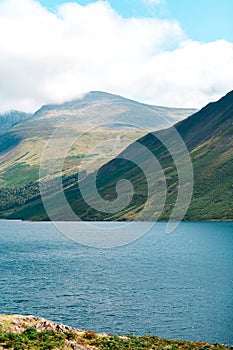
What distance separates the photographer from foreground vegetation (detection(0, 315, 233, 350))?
1629 inches

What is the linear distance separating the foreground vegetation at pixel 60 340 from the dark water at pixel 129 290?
17793 mm

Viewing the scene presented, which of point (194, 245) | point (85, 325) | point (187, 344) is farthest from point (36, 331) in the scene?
point (194, 245)

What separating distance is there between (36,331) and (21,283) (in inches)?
2547

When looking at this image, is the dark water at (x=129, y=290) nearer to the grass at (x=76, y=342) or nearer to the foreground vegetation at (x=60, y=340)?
the grass at (x=76, y=342)

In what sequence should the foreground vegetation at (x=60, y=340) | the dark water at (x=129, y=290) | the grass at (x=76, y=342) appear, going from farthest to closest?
the dark water at (x=129, y=290), the foreground vegetation at (x=60, y=340), the grass at (x=76, y=342)

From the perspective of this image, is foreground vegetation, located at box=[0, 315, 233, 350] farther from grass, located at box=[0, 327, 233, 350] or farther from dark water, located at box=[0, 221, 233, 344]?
dark water, located at box=[0, 221, 233, 344]

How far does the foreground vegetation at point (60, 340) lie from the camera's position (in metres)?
41.4

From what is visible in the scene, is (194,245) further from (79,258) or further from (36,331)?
(36,331)

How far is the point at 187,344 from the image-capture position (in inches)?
2013

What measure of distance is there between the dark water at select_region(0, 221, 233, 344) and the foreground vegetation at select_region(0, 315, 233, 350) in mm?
17793

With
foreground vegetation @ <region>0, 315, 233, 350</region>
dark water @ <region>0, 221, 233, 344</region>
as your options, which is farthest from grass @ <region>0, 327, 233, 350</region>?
dark water @ <region>0, 221, 233, 344</region>

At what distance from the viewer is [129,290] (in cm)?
9794

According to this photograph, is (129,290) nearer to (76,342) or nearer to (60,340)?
(76,342)

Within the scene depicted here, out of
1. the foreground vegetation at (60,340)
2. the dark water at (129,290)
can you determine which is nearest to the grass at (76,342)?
the foreground vegetation at (60,340)
